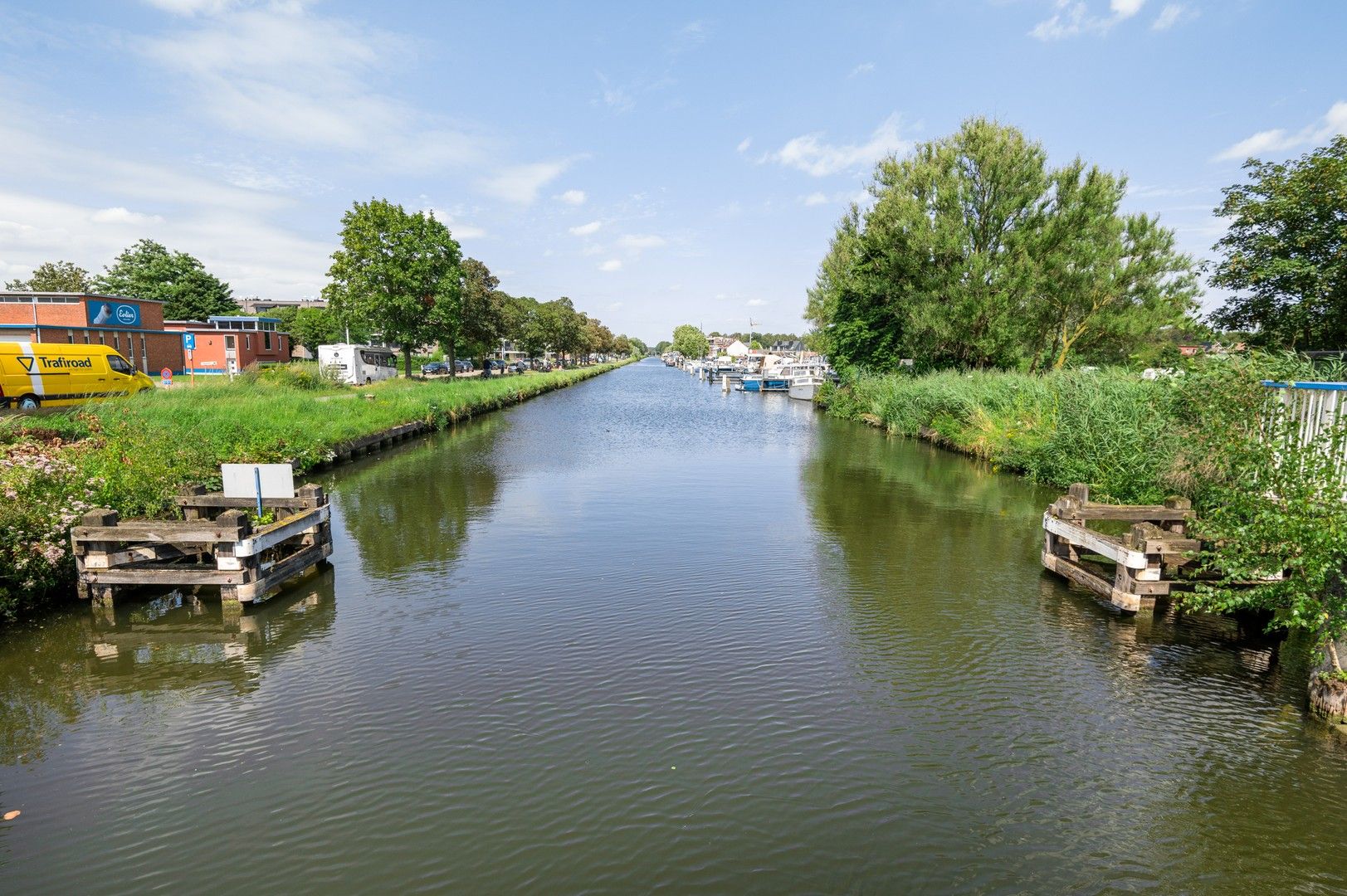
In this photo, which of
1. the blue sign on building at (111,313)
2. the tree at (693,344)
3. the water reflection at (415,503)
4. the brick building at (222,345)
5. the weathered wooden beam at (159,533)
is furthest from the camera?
the tree at (693,344)

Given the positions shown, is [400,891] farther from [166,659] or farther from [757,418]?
[757,418]

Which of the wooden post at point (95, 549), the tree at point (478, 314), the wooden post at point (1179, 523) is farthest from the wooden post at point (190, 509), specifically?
the tree at point (478, 314)

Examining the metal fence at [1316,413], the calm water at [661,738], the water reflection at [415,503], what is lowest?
the calm water at [661,738]

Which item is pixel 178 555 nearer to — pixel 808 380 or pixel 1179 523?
pixel 1179 523

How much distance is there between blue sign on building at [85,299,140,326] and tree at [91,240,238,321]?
76.7 feet

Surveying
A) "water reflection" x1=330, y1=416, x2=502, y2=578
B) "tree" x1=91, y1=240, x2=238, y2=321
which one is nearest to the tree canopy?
"water reflection" x1=330, y1=416, x2=502, y2=578

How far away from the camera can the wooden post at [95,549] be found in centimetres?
930

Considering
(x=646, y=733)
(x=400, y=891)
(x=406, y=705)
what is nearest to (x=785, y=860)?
(x=646, y=733)

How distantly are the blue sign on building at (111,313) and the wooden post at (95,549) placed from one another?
46279 millimetres

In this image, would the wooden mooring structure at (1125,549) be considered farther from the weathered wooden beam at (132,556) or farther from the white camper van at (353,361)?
the white camper van at (353,361)

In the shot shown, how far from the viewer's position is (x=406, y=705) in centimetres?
706

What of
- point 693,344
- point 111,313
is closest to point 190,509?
point 111,313

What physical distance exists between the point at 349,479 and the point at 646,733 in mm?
16537

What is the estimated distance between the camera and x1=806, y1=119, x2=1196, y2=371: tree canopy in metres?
32.5
